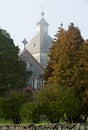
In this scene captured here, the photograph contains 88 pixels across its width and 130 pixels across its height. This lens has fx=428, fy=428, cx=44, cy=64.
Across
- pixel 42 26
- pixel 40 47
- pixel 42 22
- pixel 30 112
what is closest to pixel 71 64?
pixel 30 112

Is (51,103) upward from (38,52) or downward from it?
downward

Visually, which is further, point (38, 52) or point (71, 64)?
point (38, 52)

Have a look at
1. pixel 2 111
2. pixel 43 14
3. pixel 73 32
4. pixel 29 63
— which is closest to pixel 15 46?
pixel 73 32

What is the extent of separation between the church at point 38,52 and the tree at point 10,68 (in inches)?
998

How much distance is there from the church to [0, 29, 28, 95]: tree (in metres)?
25.4

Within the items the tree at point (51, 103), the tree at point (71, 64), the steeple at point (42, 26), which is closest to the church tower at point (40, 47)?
the steeple at point (42, 26)

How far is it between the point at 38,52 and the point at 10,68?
159 feet

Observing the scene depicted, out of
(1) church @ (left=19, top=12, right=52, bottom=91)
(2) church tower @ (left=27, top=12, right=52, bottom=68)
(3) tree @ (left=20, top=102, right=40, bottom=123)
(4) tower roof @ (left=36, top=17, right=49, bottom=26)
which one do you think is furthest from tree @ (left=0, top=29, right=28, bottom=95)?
(4) tower roof @ (left=36, top=17, right=49, bottom=26)

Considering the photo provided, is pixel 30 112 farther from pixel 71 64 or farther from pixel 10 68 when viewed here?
pixel 10 68

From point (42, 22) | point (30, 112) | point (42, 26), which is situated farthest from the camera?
point (42, 22)

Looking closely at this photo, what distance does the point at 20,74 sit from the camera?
4491 centimetres

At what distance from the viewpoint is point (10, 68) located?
44312 millimetres

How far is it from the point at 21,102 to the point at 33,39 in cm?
6121

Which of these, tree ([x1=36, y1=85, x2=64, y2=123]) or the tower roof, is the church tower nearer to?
the tower roof
